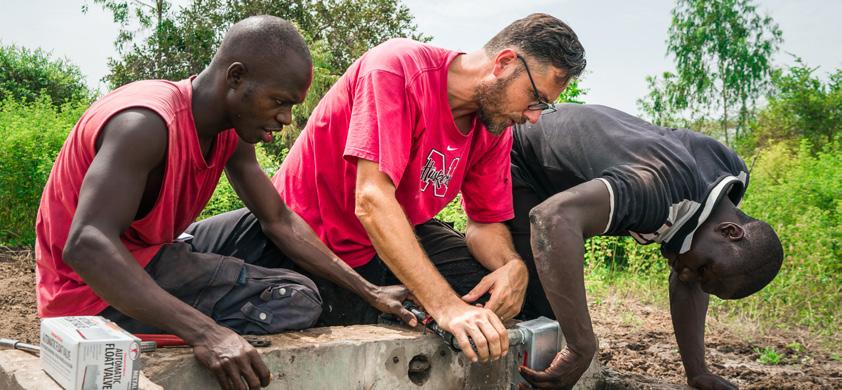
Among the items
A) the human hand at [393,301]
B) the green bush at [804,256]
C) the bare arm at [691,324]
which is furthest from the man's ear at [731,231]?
the green bush at [804,256]

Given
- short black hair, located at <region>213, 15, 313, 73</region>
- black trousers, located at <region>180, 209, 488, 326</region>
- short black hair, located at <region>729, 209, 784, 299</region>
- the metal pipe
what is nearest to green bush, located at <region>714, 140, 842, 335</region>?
short black hair, located at <region>729, 209, 784, 299</region>

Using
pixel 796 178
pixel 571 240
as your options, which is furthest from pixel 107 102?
pixel 796 178

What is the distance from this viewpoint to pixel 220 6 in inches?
759

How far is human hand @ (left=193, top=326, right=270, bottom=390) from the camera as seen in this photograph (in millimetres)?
2125

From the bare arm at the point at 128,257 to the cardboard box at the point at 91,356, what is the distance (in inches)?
6.3

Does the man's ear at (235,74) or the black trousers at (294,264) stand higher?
the man's ear at (235,74)

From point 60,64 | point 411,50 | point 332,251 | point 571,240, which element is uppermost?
point 411,50

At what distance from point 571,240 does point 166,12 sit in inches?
741

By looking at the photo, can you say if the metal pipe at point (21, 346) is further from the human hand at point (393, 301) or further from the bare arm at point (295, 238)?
the human hand at point (393, 301)

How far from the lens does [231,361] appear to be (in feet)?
6.97

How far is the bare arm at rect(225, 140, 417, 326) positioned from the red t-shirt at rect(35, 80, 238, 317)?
1.11ft

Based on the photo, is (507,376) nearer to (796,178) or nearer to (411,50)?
(411,50)

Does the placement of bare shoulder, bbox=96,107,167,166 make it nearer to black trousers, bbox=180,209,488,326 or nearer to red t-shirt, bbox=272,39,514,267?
red t-shirt, bbox=272,39,514,267

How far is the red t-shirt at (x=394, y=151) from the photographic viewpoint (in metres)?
2.84
